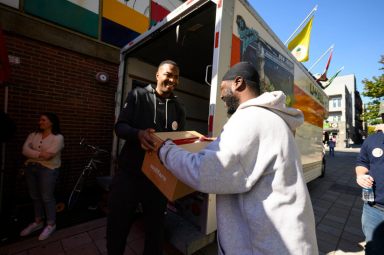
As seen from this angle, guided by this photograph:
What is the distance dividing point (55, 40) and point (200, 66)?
324cm

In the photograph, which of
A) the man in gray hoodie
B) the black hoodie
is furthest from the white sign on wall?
the man in gray hoodie

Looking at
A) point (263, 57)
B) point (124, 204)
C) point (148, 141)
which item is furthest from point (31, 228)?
point (263, 57)

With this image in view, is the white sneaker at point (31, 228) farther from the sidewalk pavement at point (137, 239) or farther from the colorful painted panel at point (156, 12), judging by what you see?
the colorful painted panel at point (156, 12)

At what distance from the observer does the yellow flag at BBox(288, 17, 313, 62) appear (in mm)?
6566

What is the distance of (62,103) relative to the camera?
450cm

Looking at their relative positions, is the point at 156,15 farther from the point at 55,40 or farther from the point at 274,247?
the point at 274,247

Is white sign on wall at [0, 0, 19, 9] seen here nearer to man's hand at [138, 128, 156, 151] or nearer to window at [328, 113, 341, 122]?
man's hand at [138, 128, 156, 151]

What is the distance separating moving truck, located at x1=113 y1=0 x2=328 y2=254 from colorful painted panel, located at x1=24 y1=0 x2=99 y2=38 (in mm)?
1626

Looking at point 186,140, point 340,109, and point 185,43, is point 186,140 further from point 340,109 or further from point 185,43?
point 340,109

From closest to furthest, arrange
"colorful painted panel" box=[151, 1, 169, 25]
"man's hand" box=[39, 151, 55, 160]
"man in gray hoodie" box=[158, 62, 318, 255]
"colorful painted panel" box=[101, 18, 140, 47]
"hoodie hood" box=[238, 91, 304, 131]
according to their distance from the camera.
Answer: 1. "man in gray hoodie" box=[158, 62, 318, 255]
2. "hoodie hood" box=[238, 91, 304, 131]
3. "man's hand" box=[39, 151, 55, 160]
4. "colorful painted panel" box=[101, 18, 140, 47]
5. "colorful painted panel" box=[151, 1, 169, 25]

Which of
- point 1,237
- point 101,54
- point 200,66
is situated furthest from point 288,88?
point 1,237

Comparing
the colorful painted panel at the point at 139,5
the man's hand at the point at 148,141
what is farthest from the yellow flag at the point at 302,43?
the man's hand at the point at 148,141

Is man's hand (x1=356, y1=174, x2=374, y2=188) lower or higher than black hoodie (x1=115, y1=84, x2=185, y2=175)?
lower

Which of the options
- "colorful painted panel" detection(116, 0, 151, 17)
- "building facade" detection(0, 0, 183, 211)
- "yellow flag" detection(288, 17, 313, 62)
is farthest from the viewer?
"yellow flag" detection(288, 17, 313, 62)
